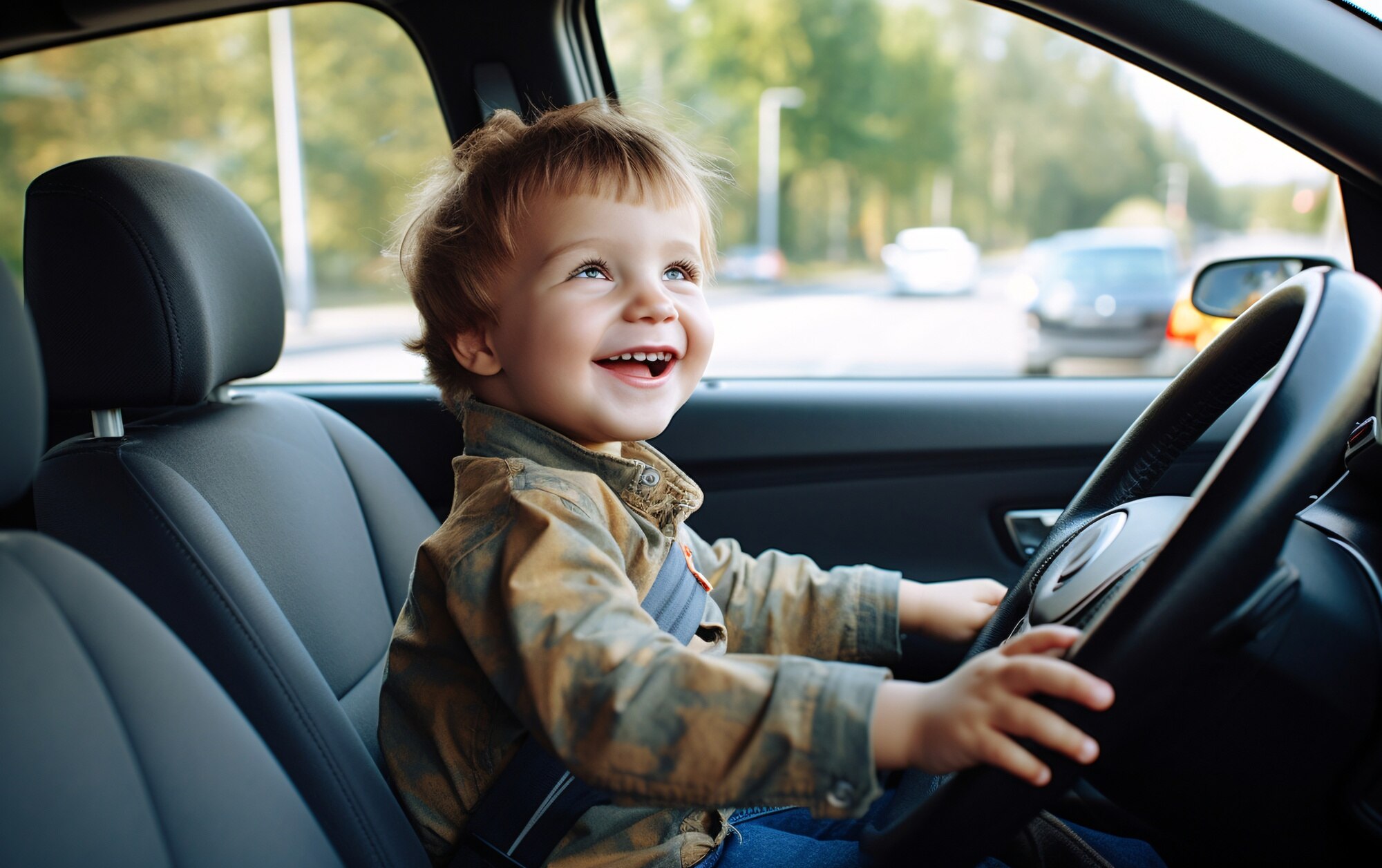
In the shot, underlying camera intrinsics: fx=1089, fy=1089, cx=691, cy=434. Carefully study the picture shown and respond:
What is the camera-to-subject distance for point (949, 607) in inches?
56.0

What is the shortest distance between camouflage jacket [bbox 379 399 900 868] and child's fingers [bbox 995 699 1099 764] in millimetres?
120

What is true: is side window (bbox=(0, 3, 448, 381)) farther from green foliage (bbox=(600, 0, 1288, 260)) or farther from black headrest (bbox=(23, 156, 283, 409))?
black headrest (bbox=(23, 156, 283, 409))

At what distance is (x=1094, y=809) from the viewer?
1285 millimetres

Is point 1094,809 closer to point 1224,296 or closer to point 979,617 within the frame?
point 979,617

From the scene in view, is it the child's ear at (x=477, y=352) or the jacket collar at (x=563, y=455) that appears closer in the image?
the jacket collar at (x=563, y=455)

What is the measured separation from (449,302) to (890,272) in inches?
350

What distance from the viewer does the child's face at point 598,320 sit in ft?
4.17

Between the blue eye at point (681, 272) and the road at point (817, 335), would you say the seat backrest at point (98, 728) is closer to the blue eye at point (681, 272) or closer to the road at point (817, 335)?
the blue eye at point (681, 272)

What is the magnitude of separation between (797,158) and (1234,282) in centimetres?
956

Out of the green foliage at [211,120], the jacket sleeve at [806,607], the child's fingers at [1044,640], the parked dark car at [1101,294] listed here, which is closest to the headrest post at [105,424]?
the jacket sleeve at [806,607]

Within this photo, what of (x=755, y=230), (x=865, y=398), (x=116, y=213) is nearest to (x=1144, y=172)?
(x=755, y=230)

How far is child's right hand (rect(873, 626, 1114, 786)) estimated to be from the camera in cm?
79

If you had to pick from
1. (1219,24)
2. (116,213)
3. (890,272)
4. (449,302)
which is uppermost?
(1219,24)

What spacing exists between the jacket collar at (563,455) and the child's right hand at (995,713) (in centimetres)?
47
